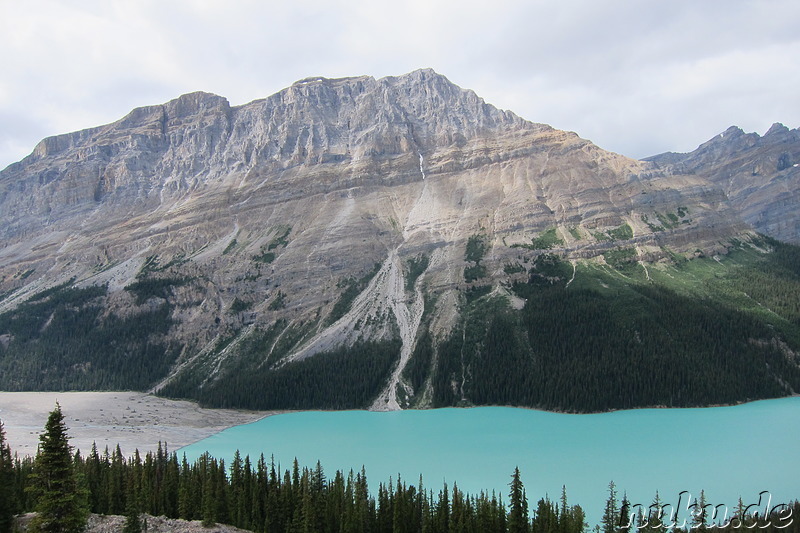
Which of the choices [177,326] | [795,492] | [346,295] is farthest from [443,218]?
[795,492]

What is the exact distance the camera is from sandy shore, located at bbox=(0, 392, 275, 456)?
289ft

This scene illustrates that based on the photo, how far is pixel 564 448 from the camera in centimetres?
7438

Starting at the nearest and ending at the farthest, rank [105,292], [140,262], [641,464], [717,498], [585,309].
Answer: [717,498] < [641,464] < [585,309] < [105,292] < [140,262]

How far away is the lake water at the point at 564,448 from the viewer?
57938 millimetres

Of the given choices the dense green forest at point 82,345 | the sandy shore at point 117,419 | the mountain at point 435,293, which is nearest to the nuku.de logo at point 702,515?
the mountain at point 435,293

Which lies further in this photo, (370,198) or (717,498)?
(370,198)

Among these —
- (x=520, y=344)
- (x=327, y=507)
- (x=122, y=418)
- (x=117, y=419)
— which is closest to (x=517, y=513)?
(x=327, y=507)

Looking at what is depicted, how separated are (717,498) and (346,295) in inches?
4189

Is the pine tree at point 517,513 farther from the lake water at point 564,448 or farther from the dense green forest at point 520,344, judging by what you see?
the dense green forest at point 520,344

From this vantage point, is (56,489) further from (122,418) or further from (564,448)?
(122,418)

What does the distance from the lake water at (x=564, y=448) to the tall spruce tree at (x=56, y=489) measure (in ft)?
123

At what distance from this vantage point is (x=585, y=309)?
121625 mm

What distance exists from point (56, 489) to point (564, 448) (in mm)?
59267

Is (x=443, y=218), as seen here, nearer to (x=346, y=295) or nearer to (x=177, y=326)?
(x=346, y=295)
